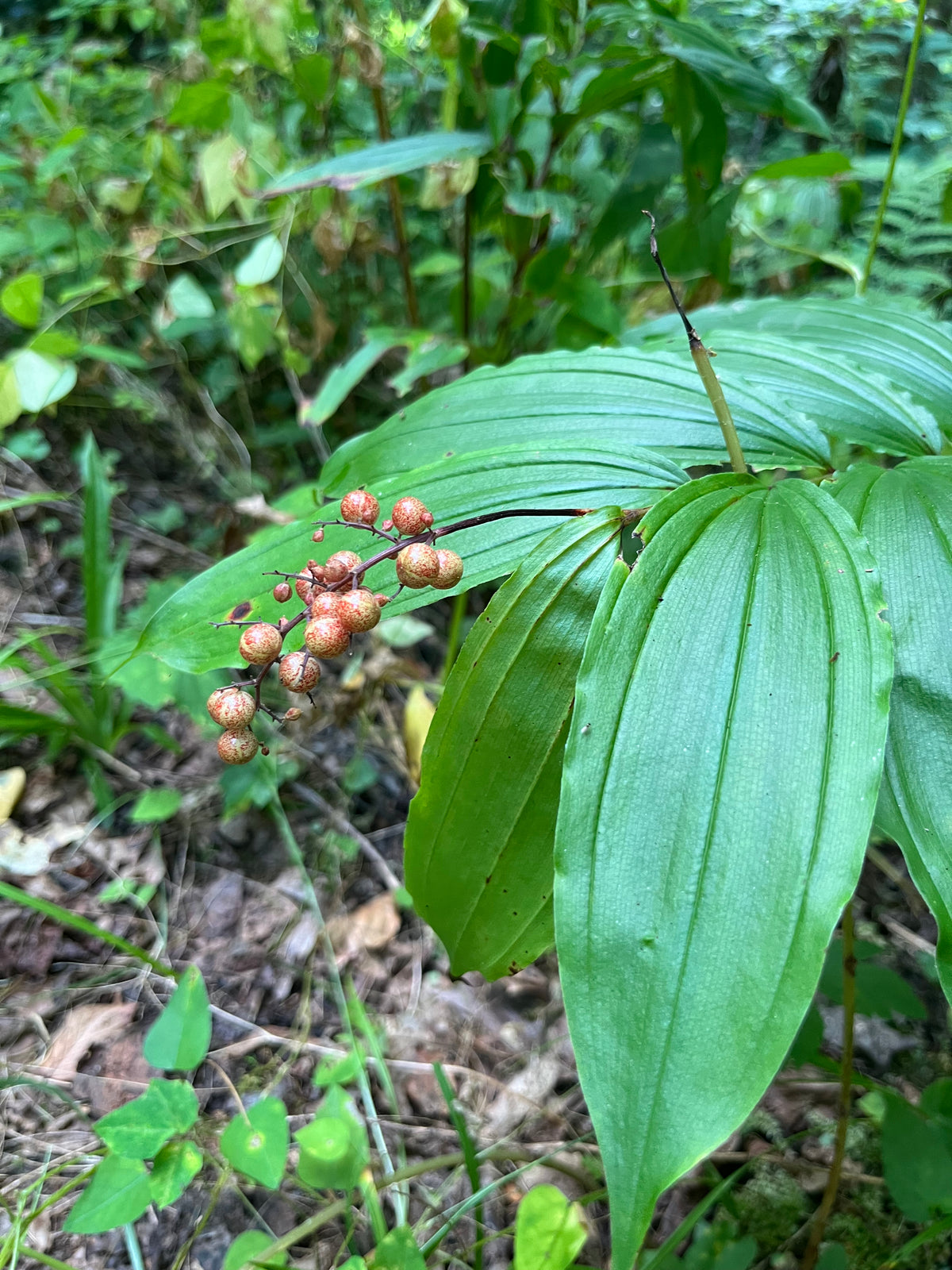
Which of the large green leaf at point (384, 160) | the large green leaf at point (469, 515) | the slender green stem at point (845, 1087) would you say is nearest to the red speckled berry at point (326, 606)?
the large green leaf at point (469, 515)

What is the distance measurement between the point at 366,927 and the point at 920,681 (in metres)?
1.30

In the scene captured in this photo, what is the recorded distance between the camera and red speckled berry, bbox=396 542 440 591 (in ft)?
2.04

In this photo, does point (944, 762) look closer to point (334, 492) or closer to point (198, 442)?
point (334, 492)

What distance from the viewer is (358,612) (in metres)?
0.62

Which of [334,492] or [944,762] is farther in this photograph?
[334,492]

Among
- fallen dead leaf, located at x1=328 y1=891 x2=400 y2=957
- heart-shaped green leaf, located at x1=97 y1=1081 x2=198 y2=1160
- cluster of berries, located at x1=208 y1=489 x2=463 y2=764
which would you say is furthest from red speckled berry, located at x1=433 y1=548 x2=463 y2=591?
fallen dead leaf, located at x1=328 y1=891 x2=400 y2=957

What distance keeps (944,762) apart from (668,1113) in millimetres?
367

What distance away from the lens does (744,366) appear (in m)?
1.02

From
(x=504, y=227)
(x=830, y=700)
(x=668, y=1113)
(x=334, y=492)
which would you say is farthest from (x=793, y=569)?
(x=504, y=227)

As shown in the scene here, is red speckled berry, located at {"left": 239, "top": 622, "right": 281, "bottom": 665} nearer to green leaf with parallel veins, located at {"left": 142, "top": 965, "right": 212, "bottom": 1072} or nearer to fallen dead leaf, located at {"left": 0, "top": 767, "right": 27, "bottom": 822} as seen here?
green leaf with parallel veins, located at {"left": 142, "top": 965, "right": 212, "bottom": 1072}

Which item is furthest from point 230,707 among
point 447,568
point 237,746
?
point 447,568

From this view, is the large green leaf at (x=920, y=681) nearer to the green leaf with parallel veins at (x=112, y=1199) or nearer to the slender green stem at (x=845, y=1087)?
the slender green stem at (x=845, y=1087)

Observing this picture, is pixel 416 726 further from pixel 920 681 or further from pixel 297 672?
pixel 920 681

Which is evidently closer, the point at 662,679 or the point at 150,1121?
the point at 662,679
